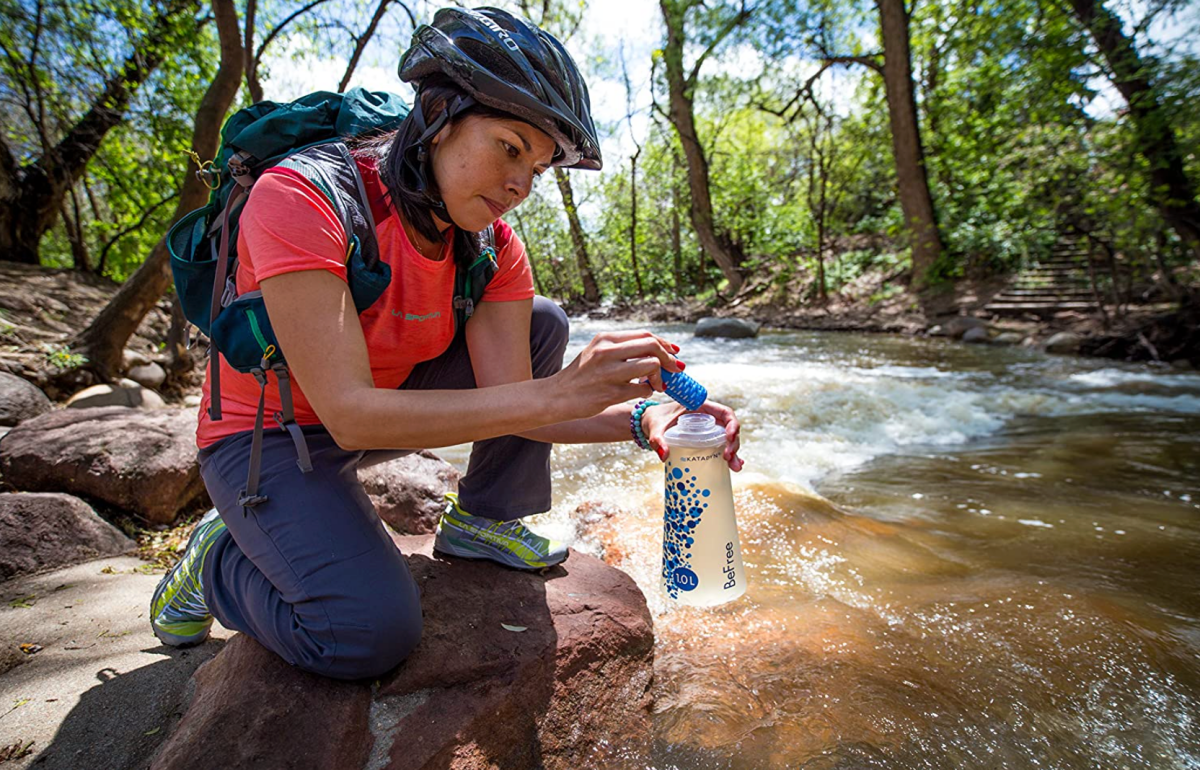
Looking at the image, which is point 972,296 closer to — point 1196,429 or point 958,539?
point 1196,429

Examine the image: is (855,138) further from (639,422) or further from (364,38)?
(639,422)

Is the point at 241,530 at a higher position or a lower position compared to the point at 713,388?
higher

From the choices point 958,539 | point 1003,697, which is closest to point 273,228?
point 1003,697

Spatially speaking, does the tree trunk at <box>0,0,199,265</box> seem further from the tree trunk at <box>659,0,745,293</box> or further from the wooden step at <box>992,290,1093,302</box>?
the wooden step at <box>992,290,1093,302</box>

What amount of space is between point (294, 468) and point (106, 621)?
3.78 ft

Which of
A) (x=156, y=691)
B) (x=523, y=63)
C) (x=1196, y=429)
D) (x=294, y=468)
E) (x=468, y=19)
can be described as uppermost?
(x=468, y=19)

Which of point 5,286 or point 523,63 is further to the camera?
point 5,286

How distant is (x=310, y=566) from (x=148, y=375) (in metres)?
5.67

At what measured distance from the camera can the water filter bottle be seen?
1.65 meters

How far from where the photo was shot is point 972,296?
442 inches

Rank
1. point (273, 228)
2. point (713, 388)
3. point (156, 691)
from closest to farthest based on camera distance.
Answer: point (273, 228), point (156, 691), point (713, 388)

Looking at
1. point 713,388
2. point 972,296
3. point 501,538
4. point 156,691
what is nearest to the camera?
point 156,691

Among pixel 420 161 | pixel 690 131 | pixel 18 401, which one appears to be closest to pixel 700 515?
pixel 420 161

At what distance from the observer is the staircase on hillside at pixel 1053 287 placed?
31.6 ft
